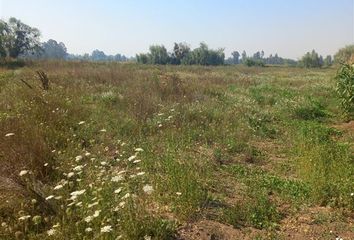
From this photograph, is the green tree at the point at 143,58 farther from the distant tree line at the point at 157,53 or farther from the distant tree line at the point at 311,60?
the distant tree line at the point at 311,60

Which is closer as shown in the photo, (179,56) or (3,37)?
(3,37)

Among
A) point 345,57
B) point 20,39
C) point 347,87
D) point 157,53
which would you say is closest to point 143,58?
point 157,53

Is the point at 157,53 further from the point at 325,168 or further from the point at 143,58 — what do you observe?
the point at 325,168

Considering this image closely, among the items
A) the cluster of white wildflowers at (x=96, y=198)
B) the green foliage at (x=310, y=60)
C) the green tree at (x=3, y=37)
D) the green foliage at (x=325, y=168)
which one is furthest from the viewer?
the green foliage at (x=310, y=60)

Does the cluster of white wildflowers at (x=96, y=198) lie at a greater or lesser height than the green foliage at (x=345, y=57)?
lesser

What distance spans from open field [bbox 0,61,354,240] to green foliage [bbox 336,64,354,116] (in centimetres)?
77

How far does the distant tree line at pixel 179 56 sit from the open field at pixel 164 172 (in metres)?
66.4

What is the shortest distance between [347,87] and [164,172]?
Answer: 827 centimetres

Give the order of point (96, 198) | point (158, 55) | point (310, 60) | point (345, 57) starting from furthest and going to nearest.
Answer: point (310, 60) < point (158, 55) < point (345, 57) < point (96, 198)

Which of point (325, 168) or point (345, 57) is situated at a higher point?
point (345, 57)

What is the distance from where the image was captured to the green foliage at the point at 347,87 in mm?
11680

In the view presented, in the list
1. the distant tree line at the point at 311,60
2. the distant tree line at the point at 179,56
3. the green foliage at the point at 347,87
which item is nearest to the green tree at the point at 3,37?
the distant tree line at the point at 179,56

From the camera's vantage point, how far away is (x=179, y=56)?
79.9m

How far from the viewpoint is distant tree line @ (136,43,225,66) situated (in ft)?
253
